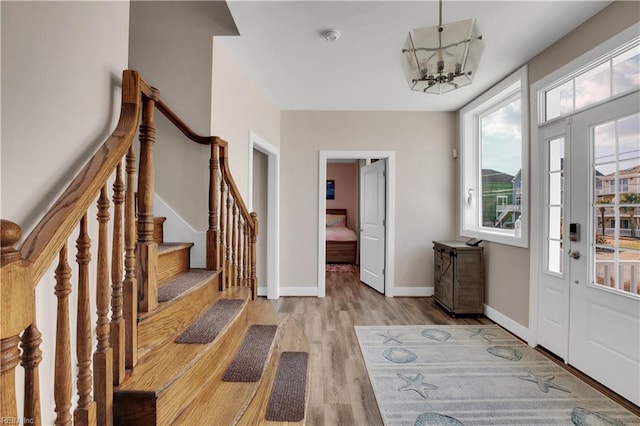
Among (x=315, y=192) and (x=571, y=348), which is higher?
(x=315, y=192)

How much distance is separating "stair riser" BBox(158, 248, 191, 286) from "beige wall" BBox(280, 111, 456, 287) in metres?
2.18

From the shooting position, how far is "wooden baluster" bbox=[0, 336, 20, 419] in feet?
2.10

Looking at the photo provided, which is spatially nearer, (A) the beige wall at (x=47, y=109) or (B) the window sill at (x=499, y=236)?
(A) the beige wall at (x=47, y=109)

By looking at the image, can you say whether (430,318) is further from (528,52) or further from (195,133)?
(195,133)

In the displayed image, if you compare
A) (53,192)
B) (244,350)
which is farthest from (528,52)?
(53,192)

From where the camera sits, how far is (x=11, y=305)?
640mm

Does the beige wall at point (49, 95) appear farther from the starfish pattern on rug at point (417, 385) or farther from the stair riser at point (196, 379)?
the starfish pattern on rug at point (417, 385)

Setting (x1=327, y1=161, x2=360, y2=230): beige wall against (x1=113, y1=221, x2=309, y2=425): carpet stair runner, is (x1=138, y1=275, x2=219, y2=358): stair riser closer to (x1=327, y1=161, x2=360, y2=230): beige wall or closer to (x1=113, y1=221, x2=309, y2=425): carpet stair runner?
Result: (x1=113, y1=221, x2=309, y2=425): carpet stair runner

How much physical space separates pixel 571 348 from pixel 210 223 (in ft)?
9.89

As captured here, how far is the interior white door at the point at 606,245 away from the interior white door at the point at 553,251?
87 millimetres

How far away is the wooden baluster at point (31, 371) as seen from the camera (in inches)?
29.0

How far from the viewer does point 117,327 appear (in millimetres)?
1196

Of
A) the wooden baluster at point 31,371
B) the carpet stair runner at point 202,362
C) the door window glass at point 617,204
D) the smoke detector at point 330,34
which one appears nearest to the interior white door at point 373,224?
the smoke detector at point 330,34

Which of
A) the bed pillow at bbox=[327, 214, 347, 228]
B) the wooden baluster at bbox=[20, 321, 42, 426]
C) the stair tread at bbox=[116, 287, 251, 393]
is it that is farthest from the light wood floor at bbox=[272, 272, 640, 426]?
the bed pillow at bbox=[327, 214, 347, 228]
